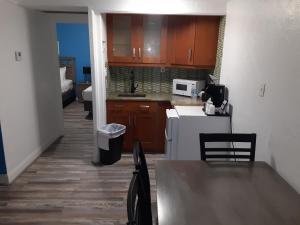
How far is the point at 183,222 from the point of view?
117 centimetres

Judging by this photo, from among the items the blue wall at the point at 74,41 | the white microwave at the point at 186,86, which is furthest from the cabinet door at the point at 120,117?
the blue wall at the point at 74,41

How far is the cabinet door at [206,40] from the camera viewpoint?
3355mm

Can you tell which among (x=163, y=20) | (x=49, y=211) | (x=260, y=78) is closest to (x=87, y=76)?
(x=163, y=20)

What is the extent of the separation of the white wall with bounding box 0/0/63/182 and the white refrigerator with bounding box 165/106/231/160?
1811 mm

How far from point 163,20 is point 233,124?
1783 mm

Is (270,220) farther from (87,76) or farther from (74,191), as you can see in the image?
(87,76)

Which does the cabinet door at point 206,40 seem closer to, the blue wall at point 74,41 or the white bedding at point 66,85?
the white bedding at point 66,85

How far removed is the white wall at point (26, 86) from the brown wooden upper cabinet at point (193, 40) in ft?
6.05

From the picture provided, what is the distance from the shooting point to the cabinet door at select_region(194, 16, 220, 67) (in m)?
3.36

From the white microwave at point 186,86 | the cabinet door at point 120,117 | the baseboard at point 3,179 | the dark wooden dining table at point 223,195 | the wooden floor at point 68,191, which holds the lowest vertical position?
the wooden floor at point 68,191

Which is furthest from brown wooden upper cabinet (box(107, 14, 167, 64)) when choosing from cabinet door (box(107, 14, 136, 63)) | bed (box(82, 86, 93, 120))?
bed (box(82, 86, 93, 120))

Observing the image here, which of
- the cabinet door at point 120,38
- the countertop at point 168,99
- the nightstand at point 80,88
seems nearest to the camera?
the countertop at point 168,99

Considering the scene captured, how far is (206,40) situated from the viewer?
11.3 feet

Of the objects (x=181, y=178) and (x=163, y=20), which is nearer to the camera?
(x=181, y=178)
